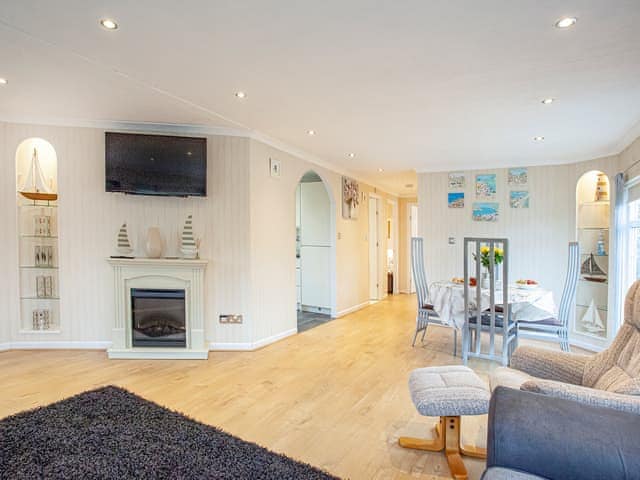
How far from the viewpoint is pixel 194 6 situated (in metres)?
1.85

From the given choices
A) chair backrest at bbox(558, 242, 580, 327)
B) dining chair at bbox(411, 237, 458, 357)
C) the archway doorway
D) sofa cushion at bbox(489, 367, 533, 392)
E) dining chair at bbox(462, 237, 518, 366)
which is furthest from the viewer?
the archway doorway

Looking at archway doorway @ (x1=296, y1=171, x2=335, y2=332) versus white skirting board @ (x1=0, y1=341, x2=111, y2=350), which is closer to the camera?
white skirting board @ (x1=0, y1=341, x2=111, y2=350)

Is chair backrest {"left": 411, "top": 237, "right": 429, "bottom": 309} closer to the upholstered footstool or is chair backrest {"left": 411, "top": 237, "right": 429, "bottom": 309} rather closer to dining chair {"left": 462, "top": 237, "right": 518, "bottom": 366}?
dining chair {"left": 462, "top": 237, "right": 518, "bottom": 366}

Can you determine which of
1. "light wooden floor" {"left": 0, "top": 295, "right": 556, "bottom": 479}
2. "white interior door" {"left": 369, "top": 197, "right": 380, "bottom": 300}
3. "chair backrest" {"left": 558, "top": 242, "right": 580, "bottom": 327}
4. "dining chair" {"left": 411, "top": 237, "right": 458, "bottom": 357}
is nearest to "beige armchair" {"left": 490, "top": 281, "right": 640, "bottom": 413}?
"light wooden floor" {"left": 0, "top": 295, "right": 556, "bottom": 479}

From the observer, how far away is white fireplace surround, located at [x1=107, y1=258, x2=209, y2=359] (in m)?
3.82

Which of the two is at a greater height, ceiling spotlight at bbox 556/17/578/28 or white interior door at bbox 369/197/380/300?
ceiling spotlight at bbox 556/17/578/28

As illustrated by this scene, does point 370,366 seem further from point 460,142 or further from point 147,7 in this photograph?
point 147,7

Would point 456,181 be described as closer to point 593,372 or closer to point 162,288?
point 593,372

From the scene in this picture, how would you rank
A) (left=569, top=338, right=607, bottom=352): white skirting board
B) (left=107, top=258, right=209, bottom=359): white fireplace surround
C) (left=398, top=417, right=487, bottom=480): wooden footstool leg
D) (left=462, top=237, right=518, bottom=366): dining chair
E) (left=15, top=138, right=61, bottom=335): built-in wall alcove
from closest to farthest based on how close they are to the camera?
1. (left=398, top=417, right=487, bottom=480): wooden footstool leg
2. (left=462, top=237, right=518, bottom=366): dining chair
3. (left=107, top=258, right=209, bottom=359): white fireplace surround
4. (left=15, top=138, right=61, bottom=335): built-in wall alcove
5. (left=569, top=338, right=607, bottom=352): white skirting board

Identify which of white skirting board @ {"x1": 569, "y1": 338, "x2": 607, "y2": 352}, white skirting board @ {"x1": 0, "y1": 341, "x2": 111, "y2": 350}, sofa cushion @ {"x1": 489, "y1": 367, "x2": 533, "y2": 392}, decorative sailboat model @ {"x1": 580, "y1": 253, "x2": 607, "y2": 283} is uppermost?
decorative sailboat model @ {"x1": 580, "y1": 253, "x2": 607, "y2": 283}

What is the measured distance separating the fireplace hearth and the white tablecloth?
272 centimetres

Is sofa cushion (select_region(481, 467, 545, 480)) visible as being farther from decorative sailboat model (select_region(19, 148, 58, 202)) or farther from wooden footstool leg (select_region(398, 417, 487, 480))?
decorative sailboat model (select_region(19, 148, 58, 202))

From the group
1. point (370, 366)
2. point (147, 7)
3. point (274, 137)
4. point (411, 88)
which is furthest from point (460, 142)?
point (147, 7)

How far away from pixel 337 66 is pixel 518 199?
13.3 ft
